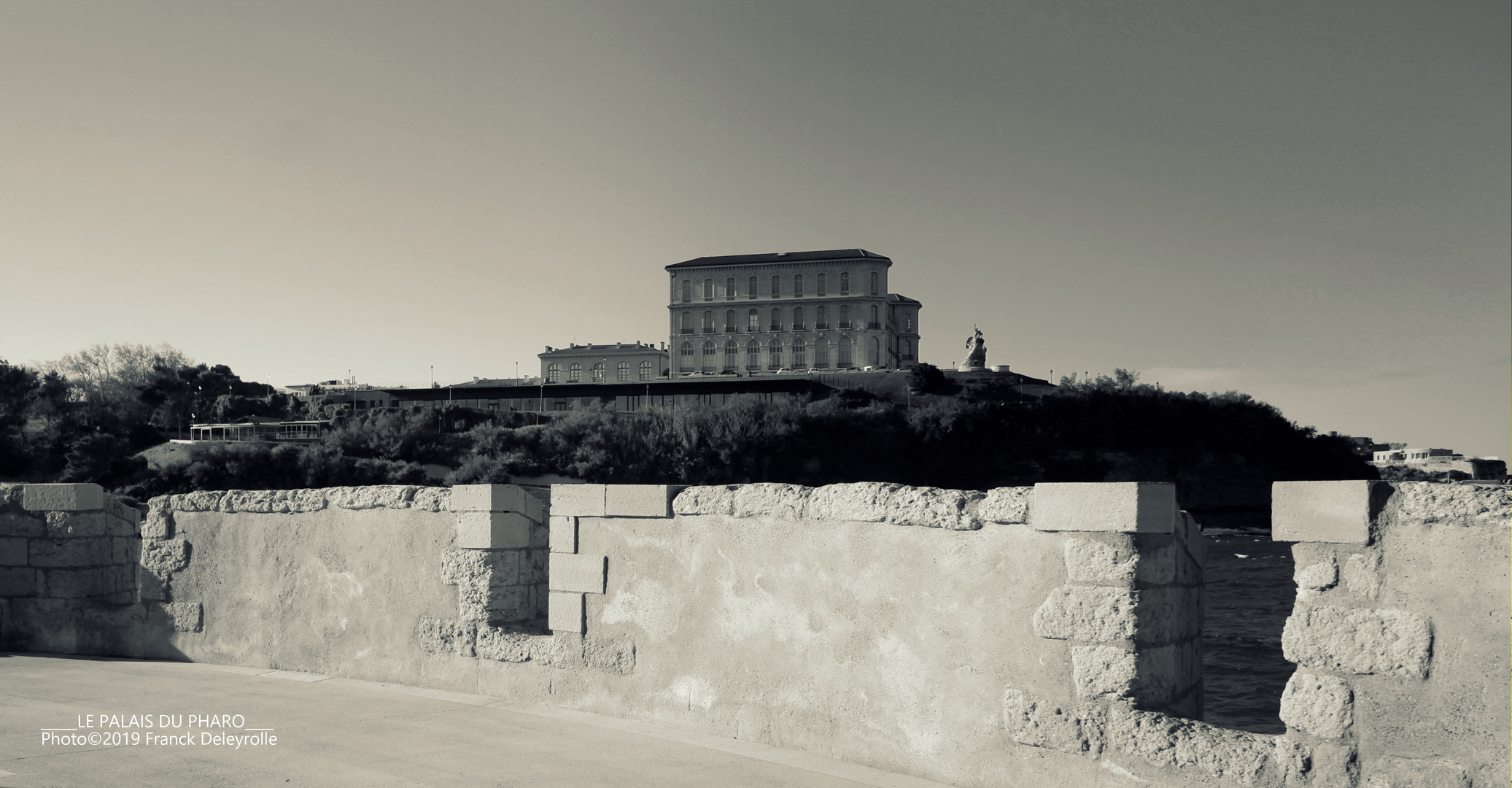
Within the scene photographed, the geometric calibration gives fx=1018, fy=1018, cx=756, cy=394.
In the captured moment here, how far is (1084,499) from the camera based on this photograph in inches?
145

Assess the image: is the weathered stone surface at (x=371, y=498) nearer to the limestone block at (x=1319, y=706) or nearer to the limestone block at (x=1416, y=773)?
→ the limestone block at (x=1319, y=706)

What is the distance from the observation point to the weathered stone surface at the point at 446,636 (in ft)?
18.5

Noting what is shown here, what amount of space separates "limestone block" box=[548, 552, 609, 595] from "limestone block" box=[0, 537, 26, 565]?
14.1 ft

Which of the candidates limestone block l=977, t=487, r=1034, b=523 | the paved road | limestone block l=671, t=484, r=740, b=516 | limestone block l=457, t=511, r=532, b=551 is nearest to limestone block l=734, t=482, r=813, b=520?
limestone block l=671, t=484, r=740, b=516

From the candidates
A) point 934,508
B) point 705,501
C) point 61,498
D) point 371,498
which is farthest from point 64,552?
point 934,508

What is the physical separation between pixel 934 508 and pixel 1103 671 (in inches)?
34.3

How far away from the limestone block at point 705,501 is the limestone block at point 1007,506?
128cm

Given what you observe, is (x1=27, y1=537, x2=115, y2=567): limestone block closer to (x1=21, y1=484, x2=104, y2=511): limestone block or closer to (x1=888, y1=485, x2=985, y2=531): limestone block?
(x1=21, y1=484, x2=104, y2=511): limestone block

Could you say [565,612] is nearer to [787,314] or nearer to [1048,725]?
[1048,725]

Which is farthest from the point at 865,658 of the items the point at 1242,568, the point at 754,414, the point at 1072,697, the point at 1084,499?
the point at 754,414

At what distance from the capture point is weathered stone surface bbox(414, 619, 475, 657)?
18.5 ft

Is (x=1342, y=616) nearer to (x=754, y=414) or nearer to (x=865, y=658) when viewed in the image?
(x=865, y=658)

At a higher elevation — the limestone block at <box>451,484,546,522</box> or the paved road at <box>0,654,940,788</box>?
the limestone block at <box>451,484,546,522</box>

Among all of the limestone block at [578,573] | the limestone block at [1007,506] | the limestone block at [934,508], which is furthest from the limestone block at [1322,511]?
the limestone block at [578,573]
